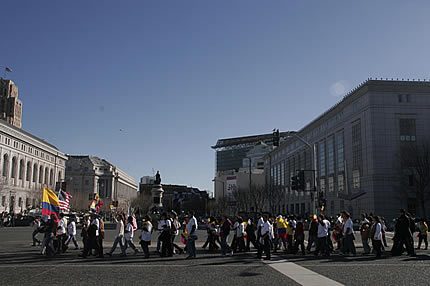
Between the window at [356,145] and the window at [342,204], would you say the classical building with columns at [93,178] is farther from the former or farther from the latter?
the window at [356,145]

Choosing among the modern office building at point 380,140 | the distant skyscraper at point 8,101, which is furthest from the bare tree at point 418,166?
the distant skyscraper at point 8,101

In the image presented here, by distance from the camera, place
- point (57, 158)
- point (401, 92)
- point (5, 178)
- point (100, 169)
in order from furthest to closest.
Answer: point (100, 169), point (57, 158), point (5, 178), point (401, 92)

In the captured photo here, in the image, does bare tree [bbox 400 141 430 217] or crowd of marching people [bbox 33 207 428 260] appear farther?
bare tree [bbox 400 141 430 217]

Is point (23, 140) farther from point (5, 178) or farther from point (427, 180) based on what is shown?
point (427, 180)

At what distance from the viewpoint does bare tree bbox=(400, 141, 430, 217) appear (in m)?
56.2

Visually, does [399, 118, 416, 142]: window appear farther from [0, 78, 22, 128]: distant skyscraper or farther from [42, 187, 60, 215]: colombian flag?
[0, 78, 22, 128]: distant skyscraper

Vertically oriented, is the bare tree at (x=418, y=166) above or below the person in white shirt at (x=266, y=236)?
above

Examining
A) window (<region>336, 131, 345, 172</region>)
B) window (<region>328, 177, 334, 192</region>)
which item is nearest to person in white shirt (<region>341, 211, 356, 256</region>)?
window (<region>336, 131, 345, 172</region>)

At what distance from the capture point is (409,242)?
18.5 m

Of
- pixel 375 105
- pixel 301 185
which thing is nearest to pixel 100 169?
pixel 375 105

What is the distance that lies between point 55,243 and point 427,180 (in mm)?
51037

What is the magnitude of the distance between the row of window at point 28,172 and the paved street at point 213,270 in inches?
3106

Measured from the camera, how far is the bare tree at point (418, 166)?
56.2 meters

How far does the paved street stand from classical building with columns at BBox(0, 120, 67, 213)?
2657 inches
